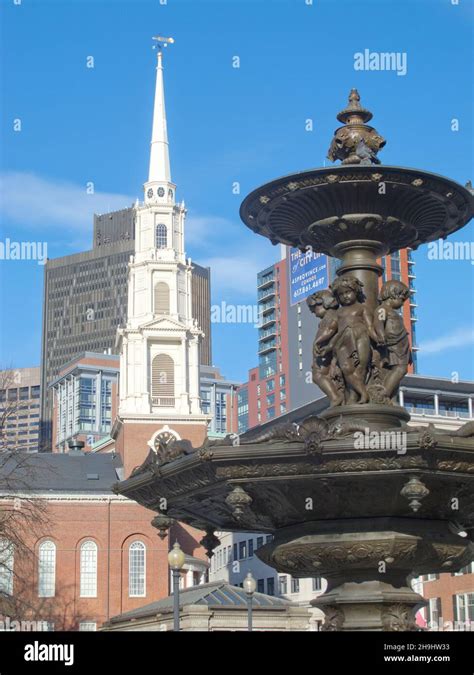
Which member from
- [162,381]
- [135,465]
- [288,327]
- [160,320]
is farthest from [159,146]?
[288,327]

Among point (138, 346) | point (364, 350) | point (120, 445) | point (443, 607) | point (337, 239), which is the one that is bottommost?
point (443, 607)

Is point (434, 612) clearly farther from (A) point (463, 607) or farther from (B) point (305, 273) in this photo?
(B) point (305, 273)

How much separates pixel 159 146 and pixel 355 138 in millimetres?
67686

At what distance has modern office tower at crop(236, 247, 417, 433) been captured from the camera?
126m

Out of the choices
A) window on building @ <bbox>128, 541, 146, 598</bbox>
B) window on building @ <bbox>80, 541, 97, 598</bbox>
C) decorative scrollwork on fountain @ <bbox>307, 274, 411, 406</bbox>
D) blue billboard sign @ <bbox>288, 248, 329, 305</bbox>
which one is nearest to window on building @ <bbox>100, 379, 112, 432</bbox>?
blue billboard sign @ <bbox>288, 248, 329, 305</bbox>

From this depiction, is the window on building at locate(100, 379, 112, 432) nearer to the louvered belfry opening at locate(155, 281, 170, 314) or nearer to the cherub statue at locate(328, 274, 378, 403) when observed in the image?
the louvered belfry opening at locate(155, 281, 170, 314)

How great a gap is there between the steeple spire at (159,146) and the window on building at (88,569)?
2579cm

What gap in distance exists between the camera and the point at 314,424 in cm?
1097

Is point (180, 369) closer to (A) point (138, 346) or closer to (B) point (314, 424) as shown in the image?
(A) point (138, 346)

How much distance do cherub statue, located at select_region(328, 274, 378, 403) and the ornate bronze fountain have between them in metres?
0.01

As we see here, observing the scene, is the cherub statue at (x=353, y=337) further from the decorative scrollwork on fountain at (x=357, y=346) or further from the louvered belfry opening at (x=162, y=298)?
the louvered belfry opening at (x=162, y=298)

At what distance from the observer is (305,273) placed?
432ft

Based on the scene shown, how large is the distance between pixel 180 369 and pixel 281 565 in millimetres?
64842
